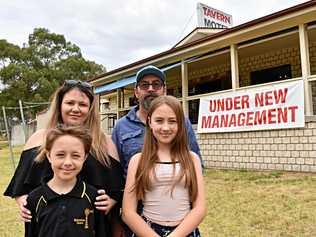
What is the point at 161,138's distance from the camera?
2.03 m

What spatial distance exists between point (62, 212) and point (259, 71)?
36.5 ft

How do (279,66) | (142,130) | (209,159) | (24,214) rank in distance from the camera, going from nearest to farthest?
(24,214) → (142,130) → (209,159) → (279,66)

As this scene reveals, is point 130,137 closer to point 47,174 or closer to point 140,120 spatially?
point 140,120

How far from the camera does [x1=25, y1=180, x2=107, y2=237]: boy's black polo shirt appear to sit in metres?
1.75

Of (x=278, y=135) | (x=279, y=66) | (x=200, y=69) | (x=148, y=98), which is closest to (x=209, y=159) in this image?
(x=278, y=135)

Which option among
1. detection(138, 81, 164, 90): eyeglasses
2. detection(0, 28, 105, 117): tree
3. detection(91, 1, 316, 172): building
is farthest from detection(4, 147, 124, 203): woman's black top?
detection(0, 28, 105, 117): tree

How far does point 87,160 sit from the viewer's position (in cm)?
197

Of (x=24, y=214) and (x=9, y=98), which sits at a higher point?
(x=9, y=98)

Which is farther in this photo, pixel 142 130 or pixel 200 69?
pixel 200 69

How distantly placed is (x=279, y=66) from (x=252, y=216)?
7.47 metres

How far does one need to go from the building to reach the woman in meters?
5.27

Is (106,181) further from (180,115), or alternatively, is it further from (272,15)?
(272,15)

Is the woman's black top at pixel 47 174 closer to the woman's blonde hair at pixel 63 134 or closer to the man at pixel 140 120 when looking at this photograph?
the woman's blonde hair at pixel 63 134

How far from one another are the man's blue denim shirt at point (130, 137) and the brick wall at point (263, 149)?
241 inches
